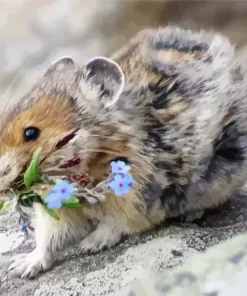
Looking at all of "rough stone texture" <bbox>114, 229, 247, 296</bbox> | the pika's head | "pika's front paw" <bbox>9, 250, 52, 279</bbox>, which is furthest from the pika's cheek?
"rough stone texture" <bbox>114, 229, 247, 296</bbox>

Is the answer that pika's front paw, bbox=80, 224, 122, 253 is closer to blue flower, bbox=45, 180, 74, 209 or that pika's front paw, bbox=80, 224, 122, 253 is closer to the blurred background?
blue flower, bbox=45, 180, 74, 209

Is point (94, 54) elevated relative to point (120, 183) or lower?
elevated

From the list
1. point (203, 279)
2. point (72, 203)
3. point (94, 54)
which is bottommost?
point (203, 279)

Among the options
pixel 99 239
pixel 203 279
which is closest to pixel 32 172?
pixel 99 239

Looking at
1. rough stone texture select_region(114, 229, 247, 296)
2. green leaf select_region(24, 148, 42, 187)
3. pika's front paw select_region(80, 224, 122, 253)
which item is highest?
green leaf select_region(24, 148, 42, 187)

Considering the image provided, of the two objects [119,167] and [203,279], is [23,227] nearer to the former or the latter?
[119,167]

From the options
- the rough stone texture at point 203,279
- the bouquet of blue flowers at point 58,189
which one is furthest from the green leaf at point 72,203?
the rough stone texture at point 203,279

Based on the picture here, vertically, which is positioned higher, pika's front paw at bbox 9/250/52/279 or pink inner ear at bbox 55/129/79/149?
pink inner ear at bbox 55/129/79/149
